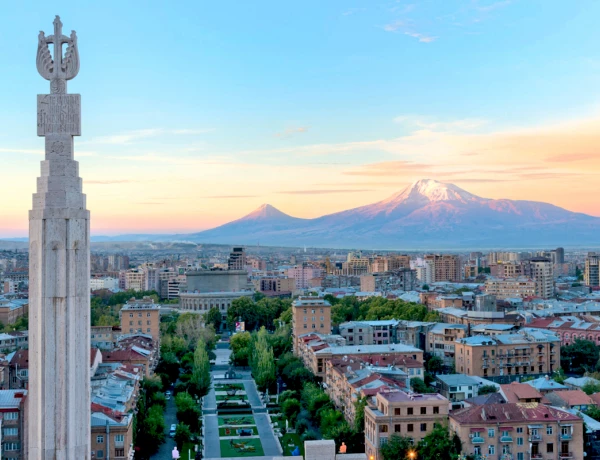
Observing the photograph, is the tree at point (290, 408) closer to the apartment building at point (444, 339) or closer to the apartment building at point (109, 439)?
the apartment building at point (109, 439)

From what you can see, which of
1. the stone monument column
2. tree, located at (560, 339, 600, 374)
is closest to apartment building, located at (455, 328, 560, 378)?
tree, located at (560, 339, 600, 374)

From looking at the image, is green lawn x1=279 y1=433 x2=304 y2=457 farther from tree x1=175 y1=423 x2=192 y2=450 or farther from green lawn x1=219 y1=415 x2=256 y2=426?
tree x1=175 y1=423 x2=192 y2=450

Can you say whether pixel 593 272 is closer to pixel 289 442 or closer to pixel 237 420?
pixel 237 420

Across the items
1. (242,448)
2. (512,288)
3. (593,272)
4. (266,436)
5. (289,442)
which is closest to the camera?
(242,448)

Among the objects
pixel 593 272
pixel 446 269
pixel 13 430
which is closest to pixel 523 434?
pixel 13 430

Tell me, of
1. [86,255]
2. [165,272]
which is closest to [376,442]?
[86,255]
